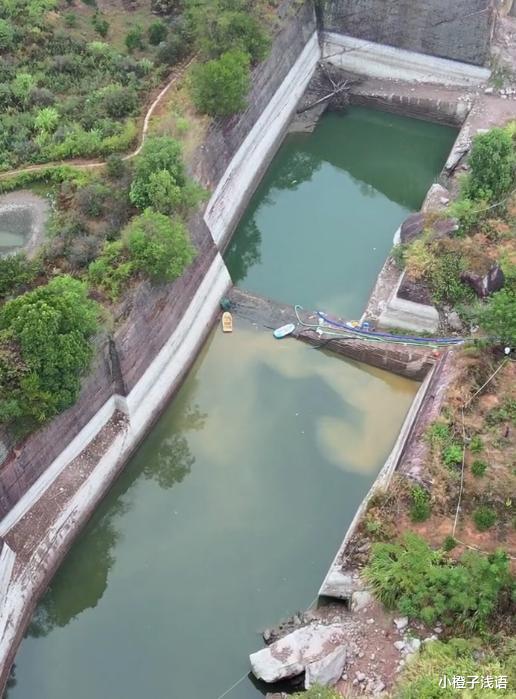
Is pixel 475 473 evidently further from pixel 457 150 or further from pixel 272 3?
pixel 272 3

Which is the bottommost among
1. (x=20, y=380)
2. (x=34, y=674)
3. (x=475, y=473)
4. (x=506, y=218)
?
(x=34, y=674)

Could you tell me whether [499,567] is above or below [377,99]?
below

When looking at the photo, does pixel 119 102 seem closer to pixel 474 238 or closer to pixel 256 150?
pixel 256 150

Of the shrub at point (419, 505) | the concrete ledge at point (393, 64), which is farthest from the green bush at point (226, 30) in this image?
the shrub at point (419, 505)

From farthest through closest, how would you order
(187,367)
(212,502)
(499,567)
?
(187,367)
(212,502)
(499,567)

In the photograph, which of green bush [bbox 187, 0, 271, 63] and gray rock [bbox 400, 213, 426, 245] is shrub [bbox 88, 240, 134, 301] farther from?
green bush [bbox 187, 0, 271, 63]

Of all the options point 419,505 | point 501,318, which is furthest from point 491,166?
point 419,505

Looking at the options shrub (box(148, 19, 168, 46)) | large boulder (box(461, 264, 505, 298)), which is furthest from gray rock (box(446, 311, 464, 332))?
shrub (box(148, 19, 168, 46))

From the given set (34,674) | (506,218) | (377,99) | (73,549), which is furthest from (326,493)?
(377,99)
